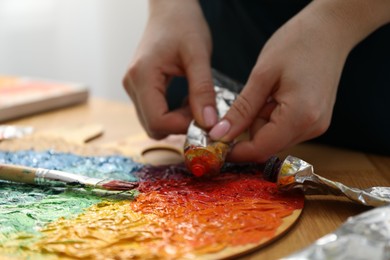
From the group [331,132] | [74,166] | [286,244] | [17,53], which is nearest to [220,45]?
[331,132]

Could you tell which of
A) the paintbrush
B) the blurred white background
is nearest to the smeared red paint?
the paintbrush

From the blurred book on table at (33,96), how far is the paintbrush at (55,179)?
1.58ft

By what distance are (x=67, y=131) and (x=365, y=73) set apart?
1.89ft

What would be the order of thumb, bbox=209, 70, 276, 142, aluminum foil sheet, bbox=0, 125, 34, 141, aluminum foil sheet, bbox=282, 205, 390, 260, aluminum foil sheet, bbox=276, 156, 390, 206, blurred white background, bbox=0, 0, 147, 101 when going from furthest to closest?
blurred white background, bbox=0, 0, 147, 101 → aluminum foil sheet, bbox=0, 125, 34, 141 → thumb, bbox=209, 70, 276, 142 → aluminum foil sheet, bbox=276, 156, 390, 206 → aluminum foil sheet, bbox=282, 205, 390, 260

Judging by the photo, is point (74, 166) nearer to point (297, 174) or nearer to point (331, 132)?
point (297, 174)

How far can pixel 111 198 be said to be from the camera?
24.8 inches

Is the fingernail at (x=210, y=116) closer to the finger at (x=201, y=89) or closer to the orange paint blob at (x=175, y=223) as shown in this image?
the finger at (x=201, y=89)

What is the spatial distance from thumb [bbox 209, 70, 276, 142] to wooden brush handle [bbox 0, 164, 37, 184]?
0.83 ft

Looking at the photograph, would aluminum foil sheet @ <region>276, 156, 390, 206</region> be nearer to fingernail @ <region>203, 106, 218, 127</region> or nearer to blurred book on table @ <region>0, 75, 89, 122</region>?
fingernail @ <region>203, 106, 218, 127</region>

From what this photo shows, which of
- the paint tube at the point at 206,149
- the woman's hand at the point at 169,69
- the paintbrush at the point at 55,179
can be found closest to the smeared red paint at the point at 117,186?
the paintbrush at the point at 55,179

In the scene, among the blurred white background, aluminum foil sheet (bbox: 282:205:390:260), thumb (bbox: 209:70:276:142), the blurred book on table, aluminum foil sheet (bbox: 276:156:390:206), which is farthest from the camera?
the blurred white background

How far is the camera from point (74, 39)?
2.17 metres

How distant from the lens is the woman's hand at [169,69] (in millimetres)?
818

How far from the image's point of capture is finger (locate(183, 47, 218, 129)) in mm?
779
